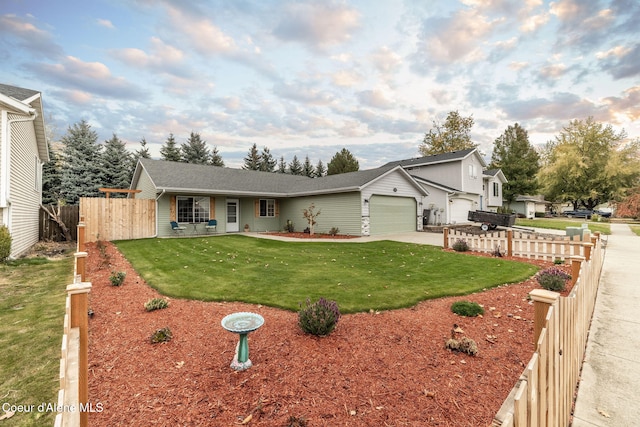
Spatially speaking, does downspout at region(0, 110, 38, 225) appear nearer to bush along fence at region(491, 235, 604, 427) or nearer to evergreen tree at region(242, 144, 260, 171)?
bush along fence at region(491, 235, 604, 427)

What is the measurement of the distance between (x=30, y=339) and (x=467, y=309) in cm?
648

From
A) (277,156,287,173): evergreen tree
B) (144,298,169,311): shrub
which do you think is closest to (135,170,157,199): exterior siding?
(144,298,169,311): shrub

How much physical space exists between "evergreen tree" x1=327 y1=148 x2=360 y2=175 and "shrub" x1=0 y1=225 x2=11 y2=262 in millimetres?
40709

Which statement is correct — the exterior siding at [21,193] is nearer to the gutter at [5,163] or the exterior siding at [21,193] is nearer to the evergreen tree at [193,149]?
the gutter at [5,163]

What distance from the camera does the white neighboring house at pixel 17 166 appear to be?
26.3 feet

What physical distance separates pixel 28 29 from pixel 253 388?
17.8m

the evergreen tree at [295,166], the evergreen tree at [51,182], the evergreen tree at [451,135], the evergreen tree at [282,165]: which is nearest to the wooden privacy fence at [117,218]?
the evergreen tree at [51,182]

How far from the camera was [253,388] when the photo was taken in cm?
258

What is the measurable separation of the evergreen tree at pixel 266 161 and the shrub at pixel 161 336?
1815 inches

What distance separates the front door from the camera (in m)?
17.6

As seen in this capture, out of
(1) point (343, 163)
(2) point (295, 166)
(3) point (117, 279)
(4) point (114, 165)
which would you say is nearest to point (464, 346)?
(3) point (117, 279)

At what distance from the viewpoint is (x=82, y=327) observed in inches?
82.7

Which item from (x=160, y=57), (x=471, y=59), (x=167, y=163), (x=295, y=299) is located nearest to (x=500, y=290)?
(x=295, y=299)

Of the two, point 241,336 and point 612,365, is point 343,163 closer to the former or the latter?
point 612,365
